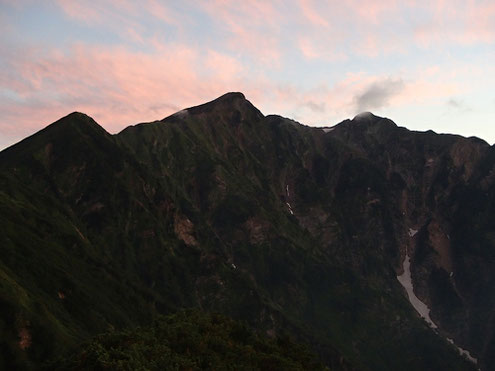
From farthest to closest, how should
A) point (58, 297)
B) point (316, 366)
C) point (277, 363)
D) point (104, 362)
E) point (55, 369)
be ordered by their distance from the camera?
point (58, 297) < point (316, 366) < point (277, 363) < point (55, 369) < point (104, 362)

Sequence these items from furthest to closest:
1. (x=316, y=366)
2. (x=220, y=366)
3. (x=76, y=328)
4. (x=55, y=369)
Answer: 1. (x=76, y=328)
2. (x=316, y=366)
3. (x=220, y=366)
4. (x=55, y=369)

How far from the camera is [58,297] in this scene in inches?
7869

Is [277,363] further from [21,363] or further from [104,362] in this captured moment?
[21,363]

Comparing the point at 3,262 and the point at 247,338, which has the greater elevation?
the point at 3,262

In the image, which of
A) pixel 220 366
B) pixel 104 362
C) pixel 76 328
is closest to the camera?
pixel 104 362

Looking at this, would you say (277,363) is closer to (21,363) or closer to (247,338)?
(247,338)

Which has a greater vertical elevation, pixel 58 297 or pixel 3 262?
pixel 3 262

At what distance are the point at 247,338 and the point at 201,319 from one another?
926cm

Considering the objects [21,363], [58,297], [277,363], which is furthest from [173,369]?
[58,297]

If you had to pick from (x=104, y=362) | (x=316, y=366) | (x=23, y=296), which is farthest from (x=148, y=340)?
(x=23, y=296)

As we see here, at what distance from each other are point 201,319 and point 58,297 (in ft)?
384

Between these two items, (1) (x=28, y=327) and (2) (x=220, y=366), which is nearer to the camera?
(2) (x=220, y=366)

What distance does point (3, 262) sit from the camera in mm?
192500

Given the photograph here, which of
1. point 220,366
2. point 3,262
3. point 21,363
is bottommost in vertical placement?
point 21,363
